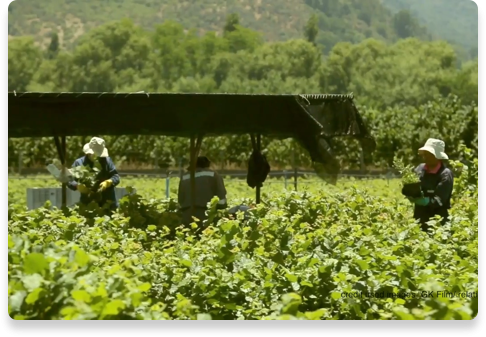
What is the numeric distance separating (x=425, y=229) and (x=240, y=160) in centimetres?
3267

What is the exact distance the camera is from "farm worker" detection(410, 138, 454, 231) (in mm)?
8797

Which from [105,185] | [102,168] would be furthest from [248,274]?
[102,168]

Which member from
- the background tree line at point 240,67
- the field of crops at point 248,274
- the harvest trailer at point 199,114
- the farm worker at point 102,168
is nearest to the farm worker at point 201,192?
the harvest trailer at point 199,114

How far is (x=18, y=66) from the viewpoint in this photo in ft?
394

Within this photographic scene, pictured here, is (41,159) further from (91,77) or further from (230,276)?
(91,77)

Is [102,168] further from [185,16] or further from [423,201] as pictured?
[185,16]

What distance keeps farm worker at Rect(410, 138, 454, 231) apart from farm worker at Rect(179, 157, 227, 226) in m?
2.47

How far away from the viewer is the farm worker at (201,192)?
10688 mm

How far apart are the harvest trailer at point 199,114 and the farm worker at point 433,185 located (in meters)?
1.43

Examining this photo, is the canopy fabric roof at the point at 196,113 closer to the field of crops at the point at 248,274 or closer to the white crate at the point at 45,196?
the field of crops at the point at 248,274

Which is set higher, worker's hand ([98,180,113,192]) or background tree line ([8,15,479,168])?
background tree line ([8,15,479,168])

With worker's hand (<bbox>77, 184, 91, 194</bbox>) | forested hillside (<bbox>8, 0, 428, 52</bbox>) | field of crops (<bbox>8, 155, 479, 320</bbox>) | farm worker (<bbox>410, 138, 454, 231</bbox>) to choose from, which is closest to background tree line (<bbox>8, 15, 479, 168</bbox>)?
forested hillside (<bbox>8, 0, 428, 52</bbox>)

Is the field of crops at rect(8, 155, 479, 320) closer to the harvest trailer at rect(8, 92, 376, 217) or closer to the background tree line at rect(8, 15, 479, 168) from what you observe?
the harvest trailer at rect(8, 92, 376, 217)

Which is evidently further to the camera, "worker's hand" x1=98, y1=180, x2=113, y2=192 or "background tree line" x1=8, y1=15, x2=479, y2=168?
"background tree line" x1=8, y1=15, x2=479, y2=168
